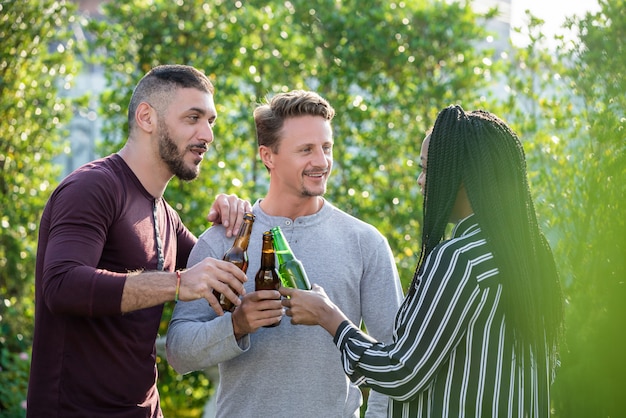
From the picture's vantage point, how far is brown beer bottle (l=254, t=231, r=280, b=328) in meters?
3.27

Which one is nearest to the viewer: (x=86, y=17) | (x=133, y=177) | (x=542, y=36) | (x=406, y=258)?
(x=133, y=177)

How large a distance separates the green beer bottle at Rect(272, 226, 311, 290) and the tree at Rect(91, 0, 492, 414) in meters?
3.20

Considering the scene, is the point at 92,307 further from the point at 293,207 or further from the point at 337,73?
the point at 337,73

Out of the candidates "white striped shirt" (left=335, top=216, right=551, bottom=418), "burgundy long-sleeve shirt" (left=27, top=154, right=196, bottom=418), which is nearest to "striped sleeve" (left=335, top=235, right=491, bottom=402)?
"white striped shirt" (left=335, top=216, right=551, bottom=418)

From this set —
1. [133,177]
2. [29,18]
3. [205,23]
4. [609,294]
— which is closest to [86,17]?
[29,18]

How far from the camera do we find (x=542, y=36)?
564 cm

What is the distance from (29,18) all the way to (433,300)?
5.30 metres

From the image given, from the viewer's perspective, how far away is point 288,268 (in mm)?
3088

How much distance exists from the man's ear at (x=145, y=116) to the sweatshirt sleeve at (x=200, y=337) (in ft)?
1.69

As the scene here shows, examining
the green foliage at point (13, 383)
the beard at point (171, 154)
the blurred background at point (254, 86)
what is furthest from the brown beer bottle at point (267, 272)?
the green foliage at point (13, 383)

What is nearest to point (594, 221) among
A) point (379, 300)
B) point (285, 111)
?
point (379, 300)

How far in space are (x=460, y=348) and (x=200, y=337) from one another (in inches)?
42.5

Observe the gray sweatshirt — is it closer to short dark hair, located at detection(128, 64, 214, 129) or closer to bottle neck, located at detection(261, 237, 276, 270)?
bottle neck, located at detection(261, 237, 276, 270)

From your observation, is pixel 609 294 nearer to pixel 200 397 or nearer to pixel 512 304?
pixel 512 304
